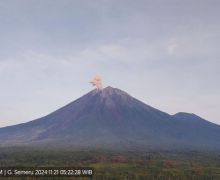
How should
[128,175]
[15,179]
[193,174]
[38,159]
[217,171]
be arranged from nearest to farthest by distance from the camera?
[15,179], [128,175], [193,174], [217,171], [38,159]

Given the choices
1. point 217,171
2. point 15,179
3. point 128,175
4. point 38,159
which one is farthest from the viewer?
point 38,159

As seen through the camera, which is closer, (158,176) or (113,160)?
Answer: (158,176)

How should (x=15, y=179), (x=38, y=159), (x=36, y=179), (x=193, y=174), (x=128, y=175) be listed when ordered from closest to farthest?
(x=15, y=179)
(x=36, y=179)
(x=128, y=175)
(x=193, y=174)
(x=38, y=159)

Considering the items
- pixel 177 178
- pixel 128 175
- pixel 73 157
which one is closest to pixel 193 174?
pixel 177 178

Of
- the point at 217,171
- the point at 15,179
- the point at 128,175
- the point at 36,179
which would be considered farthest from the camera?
the point at 217,171

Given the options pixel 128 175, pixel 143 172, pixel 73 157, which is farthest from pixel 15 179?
pixel 73 157

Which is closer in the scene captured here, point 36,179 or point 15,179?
point 15,179

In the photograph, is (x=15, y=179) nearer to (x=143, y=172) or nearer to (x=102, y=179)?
(x=102, y=179)

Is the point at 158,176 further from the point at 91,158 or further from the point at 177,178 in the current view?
the point at 91,158
